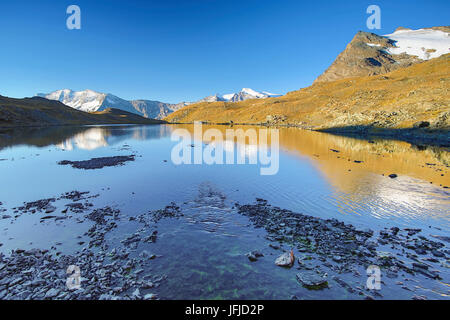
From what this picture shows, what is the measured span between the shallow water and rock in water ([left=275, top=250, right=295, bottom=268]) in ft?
1.30

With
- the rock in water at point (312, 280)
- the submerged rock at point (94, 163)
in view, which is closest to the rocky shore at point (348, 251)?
the rock in water at point (312, 280)

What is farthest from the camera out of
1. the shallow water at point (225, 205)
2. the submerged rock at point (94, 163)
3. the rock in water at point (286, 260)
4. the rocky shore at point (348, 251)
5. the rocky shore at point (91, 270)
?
the submerged rock at point (94, 163)

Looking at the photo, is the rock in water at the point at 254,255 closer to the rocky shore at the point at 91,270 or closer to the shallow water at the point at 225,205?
the shallow water at the point at 225,205

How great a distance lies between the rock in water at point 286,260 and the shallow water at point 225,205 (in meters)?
0.39

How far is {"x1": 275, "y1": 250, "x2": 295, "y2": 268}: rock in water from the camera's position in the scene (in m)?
Answer: 11.5

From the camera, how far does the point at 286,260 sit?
1167 cm

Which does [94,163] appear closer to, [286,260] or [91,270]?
[91,270]

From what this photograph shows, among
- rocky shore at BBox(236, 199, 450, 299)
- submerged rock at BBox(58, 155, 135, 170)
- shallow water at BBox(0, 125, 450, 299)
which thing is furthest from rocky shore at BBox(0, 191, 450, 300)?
submerged rock at BBox(58, 155, 135, 170)

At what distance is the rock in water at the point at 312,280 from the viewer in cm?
1008

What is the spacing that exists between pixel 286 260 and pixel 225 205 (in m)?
8.98

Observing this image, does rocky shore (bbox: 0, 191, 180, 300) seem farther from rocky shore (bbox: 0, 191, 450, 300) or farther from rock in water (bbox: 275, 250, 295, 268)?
rock in water (bbox: 275, 250, 295, 268)

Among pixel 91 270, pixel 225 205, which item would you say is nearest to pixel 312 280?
pixel 225 205

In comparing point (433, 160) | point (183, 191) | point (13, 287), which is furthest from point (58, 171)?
point (433, 160)

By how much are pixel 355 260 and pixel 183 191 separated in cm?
1681
